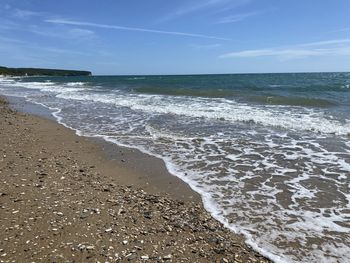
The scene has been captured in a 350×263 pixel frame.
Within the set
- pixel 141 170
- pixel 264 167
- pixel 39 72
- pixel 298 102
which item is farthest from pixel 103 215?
pixel 39 72

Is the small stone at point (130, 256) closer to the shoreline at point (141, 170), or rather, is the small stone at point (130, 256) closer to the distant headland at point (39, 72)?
the shoreline at point (141, 170)

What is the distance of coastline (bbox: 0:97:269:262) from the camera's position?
473cm

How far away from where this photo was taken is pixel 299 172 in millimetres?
8539

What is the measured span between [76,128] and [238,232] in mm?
10238

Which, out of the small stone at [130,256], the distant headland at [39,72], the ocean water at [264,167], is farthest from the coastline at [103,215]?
the distant headland at [39,72]

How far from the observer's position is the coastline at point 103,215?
4.73 metres

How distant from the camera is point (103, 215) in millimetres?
5750

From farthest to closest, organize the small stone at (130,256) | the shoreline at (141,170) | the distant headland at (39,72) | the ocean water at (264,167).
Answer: the distant headland at (39,72) → the shoreline at (141,170) → the ocean water at (264,167) → the small stone at (130,256)

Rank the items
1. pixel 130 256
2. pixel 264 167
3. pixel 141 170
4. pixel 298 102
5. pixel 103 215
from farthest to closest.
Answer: pixel 298 102
pixel 264 167
pixel 141 170
pixel 103 215
pixel 130 256

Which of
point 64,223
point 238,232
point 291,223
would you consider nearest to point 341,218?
point 291,223

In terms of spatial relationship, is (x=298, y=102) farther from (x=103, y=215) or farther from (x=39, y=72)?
(x=39, y=72)

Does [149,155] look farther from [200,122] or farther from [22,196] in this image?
[200,122]

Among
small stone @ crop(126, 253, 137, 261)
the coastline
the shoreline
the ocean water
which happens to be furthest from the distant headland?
small stone @ crop(126, 253, 137, 261)

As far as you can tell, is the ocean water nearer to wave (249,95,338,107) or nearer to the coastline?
the coastline
